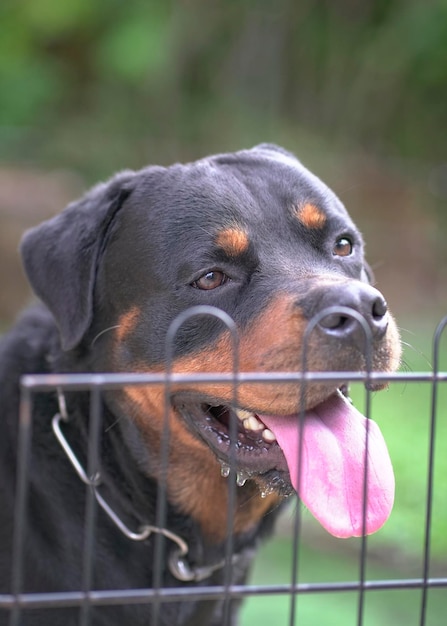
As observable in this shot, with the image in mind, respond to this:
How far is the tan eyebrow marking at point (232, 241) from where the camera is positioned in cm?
255

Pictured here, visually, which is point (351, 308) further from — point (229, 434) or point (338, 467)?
point (229, 434)

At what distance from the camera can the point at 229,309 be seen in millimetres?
2504

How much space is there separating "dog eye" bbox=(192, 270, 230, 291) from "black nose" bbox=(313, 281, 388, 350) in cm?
41

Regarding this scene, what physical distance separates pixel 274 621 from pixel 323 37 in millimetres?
10639

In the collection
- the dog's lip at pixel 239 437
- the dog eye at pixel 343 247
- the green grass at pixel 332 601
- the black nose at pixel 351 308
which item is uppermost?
the dog eye at pixel 343 247

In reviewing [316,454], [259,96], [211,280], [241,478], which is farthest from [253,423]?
[259,96]

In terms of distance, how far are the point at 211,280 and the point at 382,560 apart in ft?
7.53

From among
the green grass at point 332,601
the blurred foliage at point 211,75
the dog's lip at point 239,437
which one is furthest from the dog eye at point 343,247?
the blurred foliage at point 211,75

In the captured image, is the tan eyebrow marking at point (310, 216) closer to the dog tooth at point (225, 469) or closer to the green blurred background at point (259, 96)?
the dog tooth at point (225, 469)

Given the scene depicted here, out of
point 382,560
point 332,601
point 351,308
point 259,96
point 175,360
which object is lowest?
point 332,601

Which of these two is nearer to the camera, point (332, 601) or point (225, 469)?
point (225, 469)

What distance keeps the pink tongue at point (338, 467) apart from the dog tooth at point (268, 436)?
0.03 m

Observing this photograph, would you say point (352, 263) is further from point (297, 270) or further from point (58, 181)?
point (58, 181)

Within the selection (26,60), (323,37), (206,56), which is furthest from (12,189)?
(323,37)
